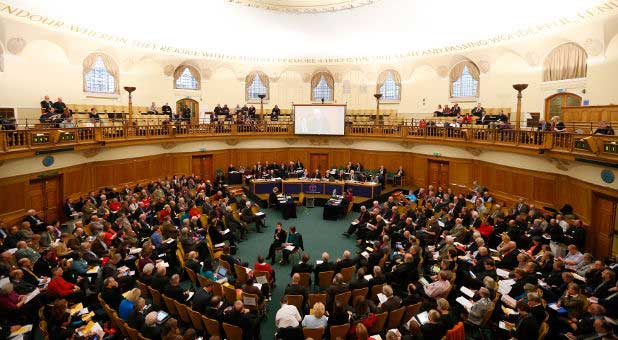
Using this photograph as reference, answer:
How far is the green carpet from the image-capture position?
37.0 feet

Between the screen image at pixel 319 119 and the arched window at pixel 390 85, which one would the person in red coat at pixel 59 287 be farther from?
the arched window at pixel 390 85

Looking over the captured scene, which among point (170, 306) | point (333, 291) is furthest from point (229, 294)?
point (333, 291)

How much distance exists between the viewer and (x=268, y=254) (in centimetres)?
1334

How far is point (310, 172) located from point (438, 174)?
8.11 m

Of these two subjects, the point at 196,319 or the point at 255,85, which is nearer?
the point at 196,319

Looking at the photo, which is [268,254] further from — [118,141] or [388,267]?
[118,141]

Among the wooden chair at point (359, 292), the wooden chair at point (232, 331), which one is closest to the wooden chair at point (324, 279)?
the wooden chair at point (359, 292)

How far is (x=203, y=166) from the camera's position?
76.6 ft

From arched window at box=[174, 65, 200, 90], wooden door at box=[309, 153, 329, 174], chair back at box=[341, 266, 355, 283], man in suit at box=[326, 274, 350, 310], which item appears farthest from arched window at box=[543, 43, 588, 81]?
arched window at box=[174, 65, 200, 90]

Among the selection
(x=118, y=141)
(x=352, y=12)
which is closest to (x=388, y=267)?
(x=118, y=141)

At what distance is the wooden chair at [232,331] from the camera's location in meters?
7.16

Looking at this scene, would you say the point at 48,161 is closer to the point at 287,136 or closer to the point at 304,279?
the point at 304,279

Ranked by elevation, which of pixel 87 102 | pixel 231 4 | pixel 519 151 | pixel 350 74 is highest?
pixel 231 4

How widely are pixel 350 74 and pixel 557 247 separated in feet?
65.4
